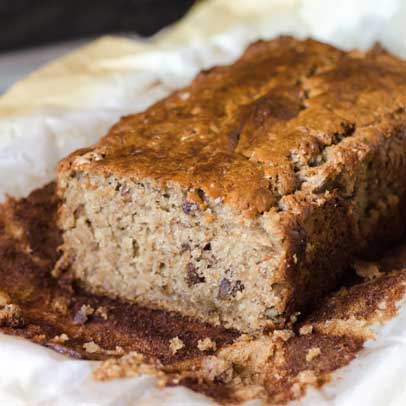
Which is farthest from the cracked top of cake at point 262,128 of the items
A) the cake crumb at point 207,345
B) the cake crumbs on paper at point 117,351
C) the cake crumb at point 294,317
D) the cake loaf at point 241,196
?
the cake crumbs on paper at point 117,351

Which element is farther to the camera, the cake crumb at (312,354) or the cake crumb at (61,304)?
the cake crumb at (61,304)

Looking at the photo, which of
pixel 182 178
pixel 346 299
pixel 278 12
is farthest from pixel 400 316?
pixel 278 12

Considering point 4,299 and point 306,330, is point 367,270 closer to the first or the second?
point 306,330

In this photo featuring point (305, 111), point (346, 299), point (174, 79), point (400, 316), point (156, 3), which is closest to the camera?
point (400, 316)

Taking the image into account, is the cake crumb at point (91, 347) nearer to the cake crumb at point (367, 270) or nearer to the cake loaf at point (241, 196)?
the cake loaf at point (241, 196)

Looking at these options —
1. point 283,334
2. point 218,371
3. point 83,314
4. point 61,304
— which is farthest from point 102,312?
point 283,334

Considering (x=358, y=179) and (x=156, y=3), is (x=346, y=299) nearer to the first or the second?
(x=358, y=179)

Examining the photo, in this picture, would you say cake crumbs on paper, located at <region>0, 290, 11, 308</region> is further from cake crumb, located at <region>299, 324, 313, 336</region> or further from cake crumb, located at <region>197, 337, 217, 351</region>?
cake crumb, located at <region>299, 324, 313, 336</region>
